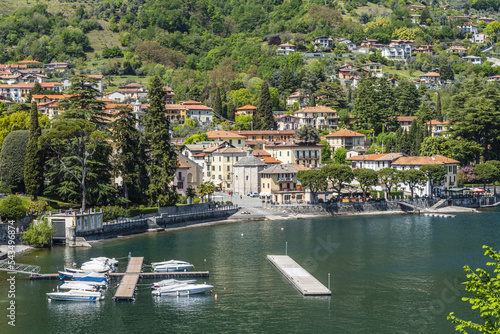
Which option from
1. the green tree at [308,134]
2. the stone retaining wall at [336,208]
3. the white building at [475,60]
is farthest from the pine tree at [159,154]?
the white building at [475,60]

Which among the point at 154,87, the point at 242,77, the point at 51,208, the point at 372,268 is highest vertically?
the point at 242,77

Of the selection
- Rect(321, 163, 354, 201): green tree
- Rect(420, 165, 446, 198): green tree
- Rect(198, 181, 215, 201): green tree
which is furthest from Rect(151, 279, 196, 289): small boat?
Rect(420, 165, 446, 198): green tree

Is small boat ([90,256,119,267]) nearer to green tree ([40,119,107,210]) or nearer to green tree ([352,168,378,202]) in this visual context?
green tree ([40,119,107,210])

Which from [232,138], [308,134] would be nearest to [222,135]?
[232,138]

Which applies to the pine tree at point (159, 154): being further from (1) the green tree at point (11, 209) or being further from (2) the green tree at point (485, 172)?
(2) the green tree at point (485, 172)

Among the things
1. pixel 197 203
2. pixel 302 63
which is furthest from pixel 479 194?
pixel 302 63

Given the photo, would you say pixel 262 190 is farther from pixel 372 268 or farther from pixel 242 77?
pixel 242 77
